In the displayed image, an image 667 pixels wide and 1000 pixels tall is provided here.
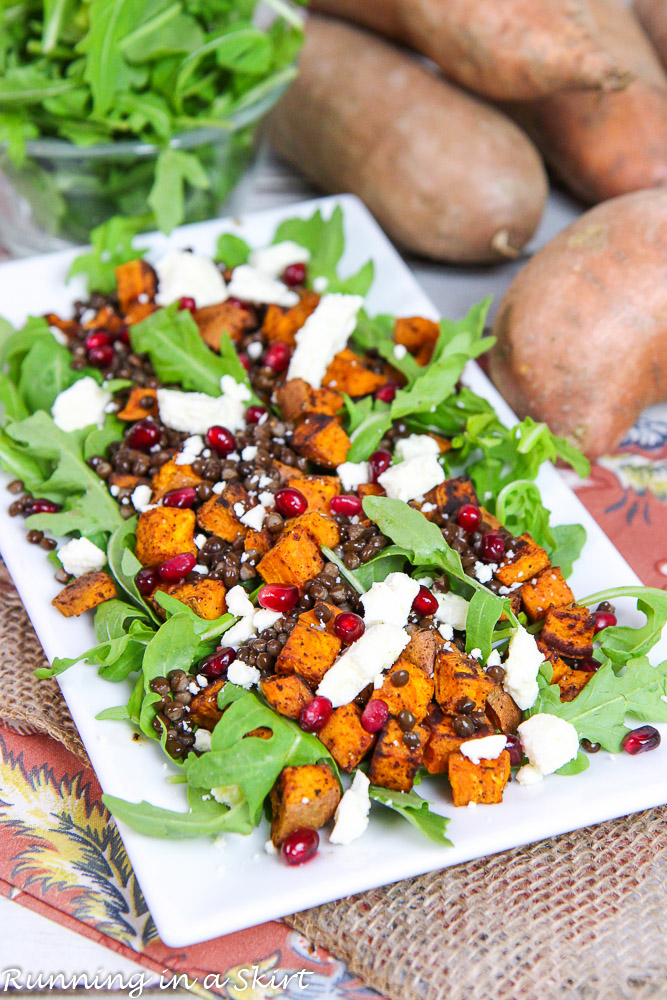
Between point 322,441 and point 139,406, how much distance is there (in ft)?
1.88

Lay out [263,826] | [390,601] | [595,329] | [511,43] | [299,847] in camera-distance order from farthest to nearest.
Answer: [511,43]
[595,329]
[390,601]
[263,826]
[299,847]

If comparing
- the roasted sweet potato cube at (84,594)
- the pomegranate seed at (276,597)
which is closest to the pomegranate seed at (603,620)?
the pomegranate seed at (276,597)

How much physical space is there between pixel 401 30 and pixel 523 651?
2.80m

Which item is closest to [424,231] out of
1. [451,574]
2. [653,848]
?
[451,574]

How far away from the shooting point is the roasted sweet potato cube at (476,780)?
1828 millimetres

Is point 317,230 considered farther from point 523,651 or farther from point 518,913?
point 518,913

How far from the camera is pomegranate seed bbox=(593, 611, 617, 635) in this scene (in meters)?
2.23

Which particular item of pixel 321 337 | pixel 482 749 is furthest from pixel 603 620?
pixel 321 337

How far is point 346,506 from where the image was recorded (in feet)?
7.69

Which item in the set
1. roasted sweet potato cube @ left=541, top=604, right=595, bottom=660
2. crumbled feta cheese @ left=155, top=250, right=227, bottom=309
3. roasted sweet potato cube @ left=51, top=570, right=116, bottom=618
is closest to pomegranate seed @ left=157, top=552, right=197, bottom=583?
roasted sweet potato cube @ left=51, top=570, right=116, bottom=618

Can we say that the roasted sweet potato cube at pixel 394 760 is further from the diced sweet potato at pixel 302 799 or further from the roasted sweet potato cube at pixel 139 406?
the roasted sweet potato cube at pixel 139 406

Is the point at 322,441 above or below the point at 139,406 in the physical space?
above

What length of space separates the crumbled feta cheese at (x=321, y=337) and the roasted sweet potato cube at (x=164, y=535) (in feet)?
2.11

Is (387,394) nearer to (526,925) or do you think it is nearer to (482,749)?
(482,749)
